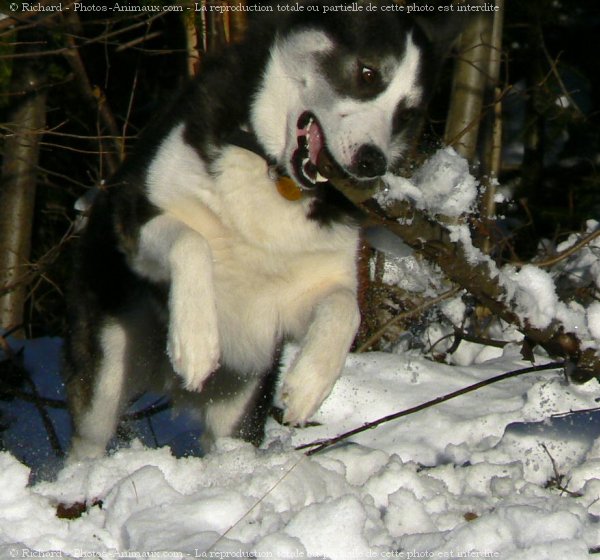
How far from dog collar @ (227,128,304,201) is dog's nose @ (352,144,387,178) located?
1.40 feet

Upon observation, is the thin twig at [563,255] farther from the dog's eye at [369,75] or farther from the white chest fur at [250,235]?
the dog's eye at [369,75]

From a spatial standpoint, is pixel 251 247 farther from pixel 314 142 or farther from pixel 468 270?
pixel 468 270

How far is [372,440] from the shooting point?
4262 millimetres

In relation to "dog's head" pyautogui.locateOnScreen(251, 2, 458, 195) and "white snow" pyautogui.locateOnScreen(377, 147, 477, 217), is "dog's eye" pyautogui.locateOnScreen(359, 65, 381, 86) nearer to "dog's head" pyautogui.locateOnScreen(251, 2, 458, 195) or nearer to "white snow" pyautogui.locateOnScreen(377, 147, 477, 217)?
"dog's head" pyautogui.locateOnScreen(251, 2, 458, 195)

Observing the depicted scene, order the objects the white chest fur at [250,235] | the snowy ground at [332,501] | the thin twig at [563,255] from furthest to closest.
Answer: the thin twig at [563,255] < the white chest fur at [250,235] < the snowy ground at [332,501]

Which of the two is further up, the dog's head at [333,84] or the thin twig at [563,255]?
the dog's head at [333,84]

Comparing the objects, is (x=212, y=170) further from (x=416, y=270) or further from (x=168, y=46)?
(x=168, y=46)

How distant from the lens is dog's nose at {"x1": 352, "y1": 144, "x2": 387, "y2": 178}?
347 centimetres

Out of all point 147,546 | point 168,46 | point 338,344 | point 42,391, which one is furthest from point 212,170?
point 168,46

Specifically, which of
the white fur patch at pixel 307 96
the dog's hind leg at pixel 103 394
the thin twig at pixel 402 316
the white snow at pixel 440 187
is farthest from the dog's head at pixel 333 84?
the thin twig at pixel 402 316

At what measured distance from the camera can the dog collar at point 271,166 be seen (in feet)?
12.6

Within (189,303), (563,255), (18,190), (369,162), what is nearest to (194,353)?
(189,303)

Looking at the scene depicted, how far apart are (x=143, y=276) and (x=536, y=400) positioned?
5.76 ft

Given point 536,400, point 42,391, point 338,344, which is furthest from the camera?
point 42,391
